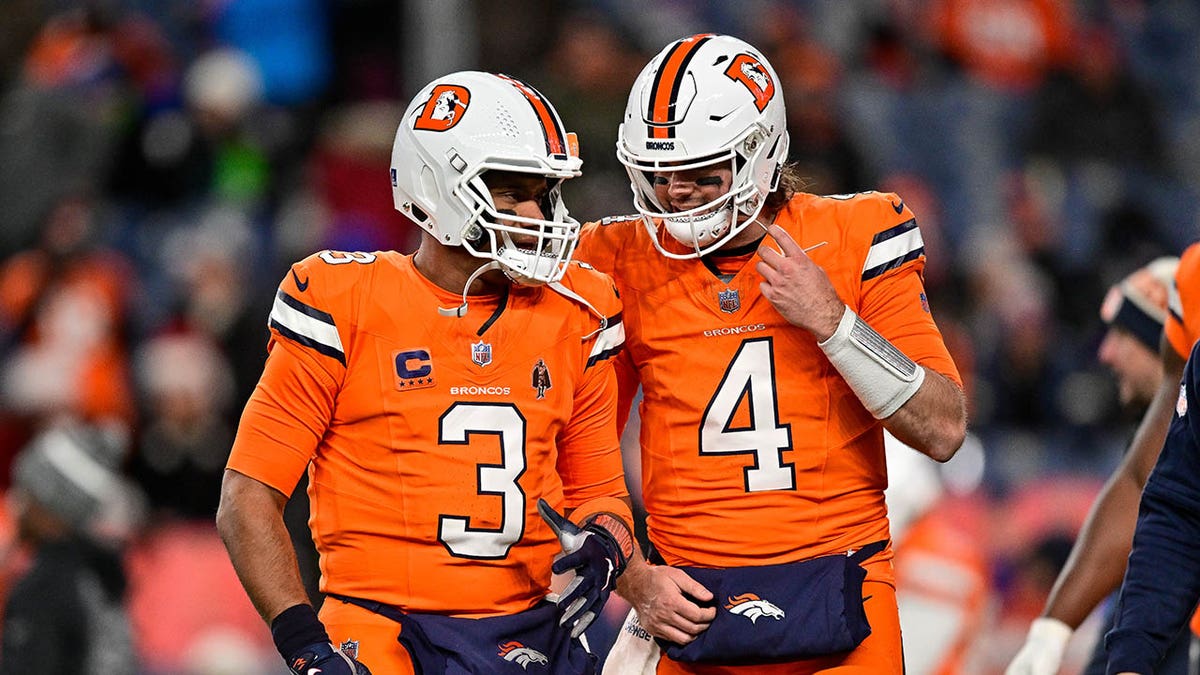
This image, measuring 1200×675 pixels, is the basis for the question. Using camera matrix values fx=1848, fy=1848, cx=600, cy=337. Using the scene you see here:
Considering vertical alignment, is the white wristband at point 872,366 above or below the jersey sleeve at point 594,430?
above

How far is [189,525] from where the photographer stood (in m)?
8.65

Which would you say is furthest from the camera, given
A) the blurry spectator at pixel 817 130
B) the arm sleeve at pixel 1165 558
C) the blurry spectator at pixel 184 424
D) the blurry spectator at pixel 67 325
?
the blurry spectator at pixel 817 130

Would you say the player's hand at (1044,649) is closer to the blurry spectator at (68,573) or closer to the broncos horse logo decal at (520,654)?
the broncos horse logo decal at (520,654)

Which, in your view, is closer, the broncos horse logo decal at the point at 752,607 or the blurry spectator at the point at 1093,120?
the broncos horse logo decal at the point at 752,607

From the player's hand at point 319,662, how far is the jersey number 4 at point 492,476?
0.38 m

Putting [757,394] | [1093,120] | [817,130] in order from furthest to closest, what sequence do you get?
[1093,120]
[817,130]
[757,394]

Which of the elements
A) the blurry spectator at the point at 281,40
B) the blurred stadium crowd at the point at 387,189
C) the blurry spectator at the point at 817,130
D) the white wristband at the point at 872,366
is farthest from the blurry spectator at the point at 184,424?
the white wristband at the point at 872,366

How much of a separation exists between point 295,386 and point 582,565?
2.39 feet

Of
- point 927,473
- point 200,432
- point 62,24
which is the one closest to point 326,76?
point 62,24

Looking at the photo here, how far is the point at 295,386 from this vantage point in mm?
3967

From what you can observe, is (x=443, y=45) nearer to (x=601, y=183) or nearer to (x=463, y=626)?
(x=601, y=183)

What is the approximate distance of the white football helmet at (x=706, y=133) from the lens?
14.0 ft

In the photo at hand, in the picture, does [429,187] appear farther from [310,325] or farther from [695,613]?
[695,613]

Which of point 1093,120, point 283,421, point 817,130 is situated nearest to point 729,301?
point 283,421
